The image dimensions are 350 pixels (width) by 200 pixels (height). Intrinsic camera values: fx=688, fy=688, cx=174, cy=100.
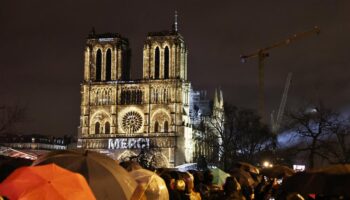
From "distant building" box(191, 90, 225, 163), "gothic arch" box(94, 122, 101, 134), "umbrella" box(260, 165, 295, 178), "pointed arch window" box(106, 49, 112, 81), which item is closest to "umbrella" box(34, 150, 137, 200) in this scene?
"umbrella" box(260, 165, 295, 178)

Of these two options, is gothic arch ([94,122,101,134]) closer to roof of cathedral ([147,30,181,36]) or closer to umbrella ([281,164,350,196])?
roof of cathedral ([147,30,181,36])

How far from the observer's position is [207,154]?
10894cm

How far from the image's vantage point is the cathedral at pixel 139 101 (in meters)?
104

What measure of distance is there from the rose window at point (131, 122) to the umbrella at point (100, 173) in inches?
3815

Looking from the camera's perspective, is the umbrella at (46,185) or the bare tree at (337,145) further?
the bare tree at (337,145)

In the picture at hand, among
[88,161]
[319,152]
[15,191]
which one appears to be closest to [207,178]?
[88,161]

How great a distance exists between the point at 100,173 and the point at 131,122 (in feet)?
322

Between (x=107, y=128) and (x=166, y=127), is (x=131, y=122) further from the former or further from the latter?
(x=166, y=127)

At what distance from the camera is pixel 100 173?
947 cm

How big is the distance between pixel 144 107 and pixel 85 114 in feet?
31.4

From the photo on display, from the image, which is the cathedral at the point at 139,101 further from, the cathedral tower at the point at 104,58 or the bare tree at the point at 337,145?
the bare tree at the point at 337,145

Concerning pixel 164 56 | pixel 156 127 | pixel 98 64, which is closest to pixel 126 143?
pixel 156 127

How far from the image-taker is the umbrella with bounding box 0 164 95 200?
326 inches

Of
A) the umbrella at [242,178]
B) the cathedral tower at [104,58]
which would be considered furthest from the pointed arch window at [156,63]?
the umbrella at [242,178]
